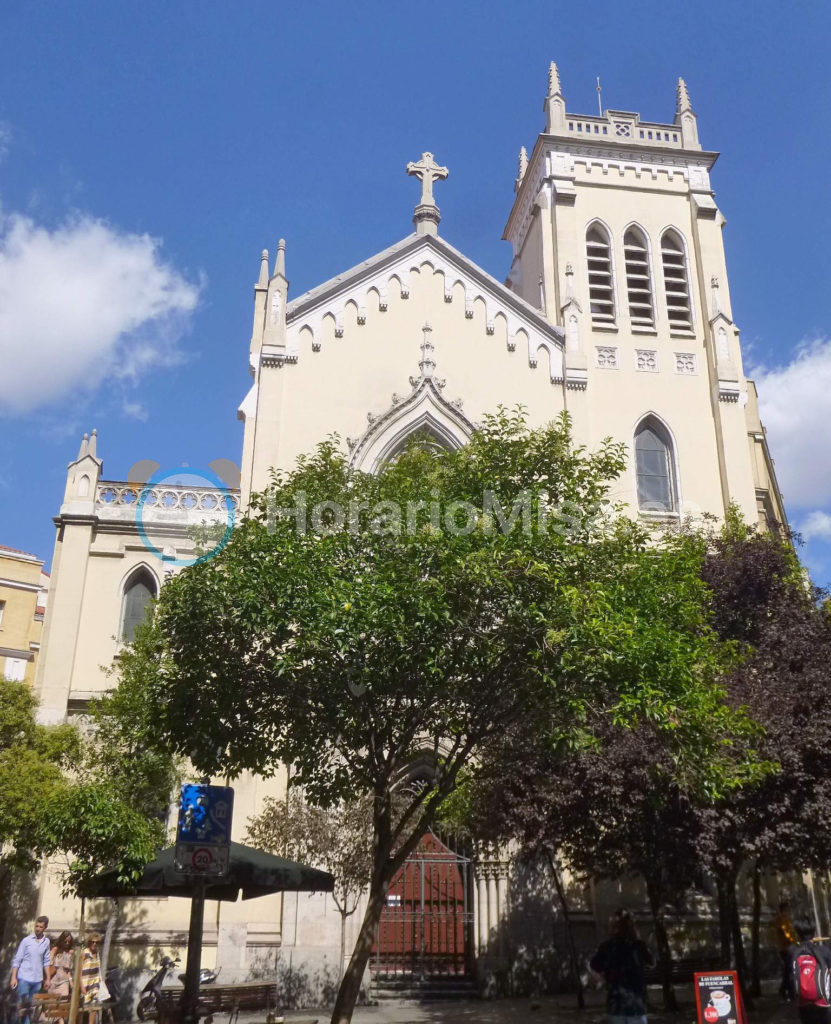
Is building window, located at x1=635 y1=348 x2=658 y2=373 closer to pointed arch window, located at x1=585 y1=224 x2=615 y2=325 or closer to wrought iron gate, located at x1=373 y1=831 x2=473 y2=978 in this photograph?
pointed arch window, located at x1=585 y1=224 x2=615 y2=325

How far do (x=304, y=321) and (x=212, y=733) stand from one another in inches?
569

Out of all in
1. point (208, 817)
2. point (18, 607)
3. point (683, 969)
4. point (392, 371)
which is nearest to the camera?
point (208, 817)

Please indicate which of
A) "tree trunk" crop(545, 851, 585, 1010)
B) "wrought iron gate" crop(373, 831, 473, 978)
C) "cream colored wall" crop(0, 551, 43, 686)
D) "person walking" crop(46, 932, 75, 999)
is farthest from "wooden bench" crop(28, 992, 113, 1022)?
"cream colored wall" crop(0, 551, 43, 686)

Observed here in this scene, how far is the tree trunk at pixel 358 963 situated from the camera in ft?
38.8

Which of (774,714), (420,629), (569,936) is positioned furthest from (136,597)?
(774,714)

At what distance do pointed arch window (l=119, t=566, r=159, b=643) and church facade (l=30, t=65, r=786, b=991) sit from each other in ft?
0.16

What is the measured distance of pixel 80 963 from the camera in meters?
13.4

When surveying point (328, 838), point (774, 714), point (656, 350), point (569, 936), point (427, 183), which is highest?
point (427, 183)

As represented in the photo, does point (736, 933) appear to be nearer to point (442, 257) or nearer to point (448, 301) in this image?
point (448, 301)

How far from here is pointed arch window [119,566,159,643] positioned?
22.4 meters

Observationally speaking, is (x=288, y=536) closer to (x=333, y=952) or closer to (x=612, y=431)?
(x=333, y=952)

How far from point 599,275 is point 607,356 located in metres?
2.89

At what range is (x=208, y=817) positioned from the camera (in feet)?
30.6

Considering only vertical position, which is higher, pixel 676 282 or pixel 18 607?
pixel 676 282
